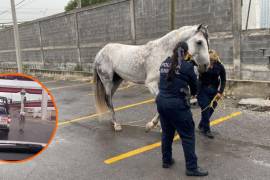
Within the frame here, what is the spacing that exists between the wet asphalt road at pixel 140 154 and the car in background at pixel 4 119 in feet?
8.53

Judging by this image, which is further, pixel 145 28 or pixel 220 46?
pixel 145 28

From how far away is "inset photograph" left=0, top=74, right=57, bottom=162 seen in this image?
171 cm

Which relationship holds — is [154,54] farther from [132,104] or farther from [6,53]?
[6,53]

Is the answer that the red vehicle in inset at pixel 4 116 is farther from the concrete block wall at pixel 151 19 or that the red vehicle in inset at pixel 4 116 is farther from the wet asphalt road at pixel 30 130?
the concrete block wall at pixel 151 19

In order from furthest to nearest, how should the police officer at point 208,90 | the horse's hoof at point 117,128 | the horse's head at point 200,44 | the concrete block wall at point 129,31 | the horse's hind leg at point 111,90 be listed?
the concrete block wall at point 129,31 → the horse's hind leg at point 111,90 → the horse's hoof at point 117,128 → the police officer at point 208,90 → the horse's head at point 200,44

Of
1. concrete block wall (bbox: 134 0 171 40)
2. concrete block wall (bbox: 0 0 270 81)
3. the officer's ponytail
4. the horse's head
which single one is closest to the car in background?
the officer's ponytail

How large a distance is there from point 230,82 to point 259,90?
3.14 feet

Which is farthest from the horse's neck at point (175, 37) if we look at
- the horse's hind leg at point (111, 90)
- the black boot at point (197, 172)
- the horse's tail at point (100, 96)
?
the black boot at point (197, 172)

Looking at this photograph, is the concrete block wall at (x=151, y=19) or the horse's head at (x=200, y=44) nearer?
the horse's head at (x=200, y=44)

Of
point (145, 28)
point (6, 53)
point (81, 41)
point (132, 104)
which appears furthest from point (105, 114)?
point (6, 53)

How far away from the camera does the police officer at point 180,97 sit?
390cm

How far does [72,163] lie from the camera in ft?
15.6

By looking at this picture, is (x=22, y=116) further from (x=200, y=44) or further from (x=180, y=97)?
(x=200, y=44)

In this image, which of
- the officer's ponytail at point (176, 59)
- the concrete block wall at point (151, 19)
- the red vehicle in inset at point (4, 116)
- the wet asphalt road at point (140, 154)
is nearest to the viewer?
the red vehicle in inset at point (4, 116)
